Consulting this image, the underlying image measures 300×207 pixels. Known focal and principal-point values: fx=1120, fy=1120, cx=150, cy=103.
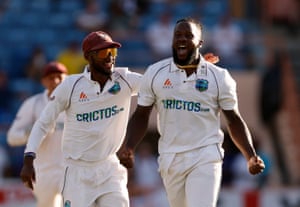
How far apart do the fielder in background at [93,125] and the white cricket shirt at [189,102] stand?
36cm

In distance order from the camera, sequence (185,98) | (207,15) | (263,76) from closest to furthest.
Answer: (185,98) → (263,76) → (207,15)

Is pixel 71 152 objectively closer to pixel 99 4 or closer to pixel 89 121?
pixel 89 121

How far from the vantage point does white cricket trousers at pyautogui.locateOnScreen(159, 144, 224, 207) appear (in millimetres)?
9281

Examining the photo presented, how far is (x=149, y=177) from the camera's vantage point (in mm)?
17266

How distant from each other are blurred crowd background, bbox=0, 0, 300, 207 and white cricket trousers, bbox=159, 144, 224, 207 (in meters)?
7.88

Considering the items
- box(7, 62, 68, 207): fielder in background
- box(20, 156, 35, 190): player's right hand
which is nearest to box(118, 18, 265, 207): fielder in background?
box(20, 156, 35, 190): player's right hand

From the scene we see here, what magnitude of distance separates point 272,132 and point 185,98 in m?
10.6

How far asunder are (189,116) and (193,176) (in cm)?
51

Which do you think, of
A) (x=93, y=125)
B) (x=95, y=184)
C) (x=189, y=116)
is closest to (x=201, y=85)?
(x=189, y=116)

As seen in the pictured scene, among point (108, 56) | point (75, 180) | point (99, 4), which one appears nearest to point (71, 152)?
point (75, 180)

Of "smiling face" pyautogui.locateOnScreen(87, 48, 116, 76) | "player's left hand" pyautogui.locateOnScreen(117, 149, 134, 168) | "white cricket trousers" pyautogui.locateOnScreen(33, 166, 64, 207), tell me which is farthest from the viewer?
"white cricket trousers" pyautogui.locateOnScreen(33, 166, 64, 207)

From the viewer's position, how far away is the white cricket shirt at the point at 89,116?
9.67 meters

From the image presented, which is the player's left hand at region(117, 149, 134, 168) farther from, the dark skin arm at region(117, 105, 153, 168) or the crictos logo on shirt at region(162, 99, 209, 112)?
the crictos logo on shirt at region(162, 99, 209, 112)

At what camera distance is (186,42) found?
9.38m
